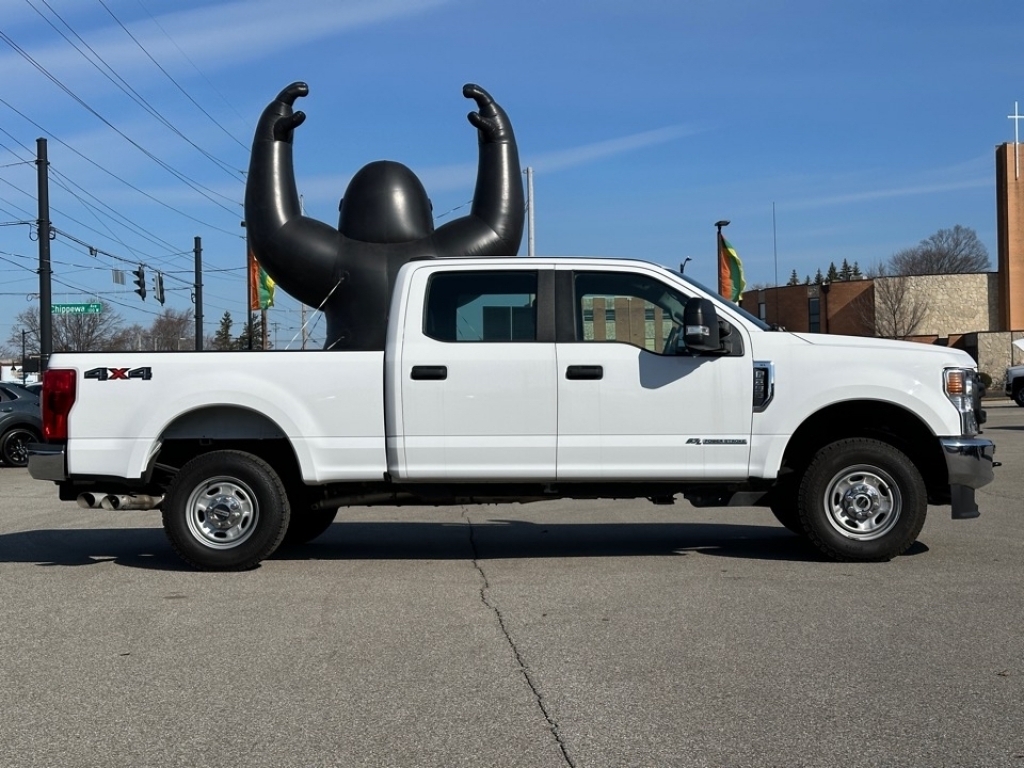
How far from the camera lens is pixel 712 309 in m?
7.97

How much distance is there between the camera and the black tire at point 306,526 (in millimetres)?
9781

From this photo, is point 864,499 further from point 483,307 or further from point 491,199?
point 491,199

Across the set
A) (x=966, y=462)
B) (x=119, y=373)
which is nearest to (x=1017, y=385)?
(x=966, y=462)

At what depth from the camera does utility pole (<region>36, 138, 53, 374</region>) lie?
29.7m

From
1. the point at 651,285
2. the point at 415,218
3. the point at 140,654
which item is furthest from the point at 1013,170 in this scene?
the point at 140,654

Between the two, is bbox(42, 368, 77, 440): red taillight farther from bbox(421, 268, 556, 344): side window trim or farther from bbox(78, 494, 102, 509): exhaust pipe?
bbox(421, 268, 556, 344): side window trim

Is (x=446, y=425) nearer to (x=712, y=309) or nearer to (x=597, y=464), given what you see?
(x=597, y=464)

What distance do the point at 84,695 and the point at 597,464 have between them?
3.97m

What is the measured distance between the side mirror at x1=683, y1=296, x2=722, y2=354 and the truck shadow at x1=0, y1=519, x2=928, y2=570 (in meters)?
1.89

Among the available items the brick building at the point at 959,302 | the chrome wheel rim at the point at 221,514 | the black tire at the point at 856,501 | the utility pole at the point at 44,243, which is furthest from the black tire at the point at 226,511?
the brick building at the point at 959,302

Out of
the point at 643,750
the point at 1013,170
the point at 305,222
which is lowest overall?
the point at 643,750

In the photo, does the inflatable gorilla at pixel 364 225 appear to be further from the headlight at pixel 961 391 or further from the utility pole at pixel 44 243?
the utility pole at pixel 44 243

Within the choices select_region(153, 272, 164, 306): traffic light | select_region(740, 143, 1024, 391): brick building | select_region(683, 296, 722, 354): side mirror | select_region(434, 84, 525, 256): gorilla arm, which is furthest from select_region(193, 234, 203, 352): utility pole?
select_region(683, 296, 722, 354): side mirror

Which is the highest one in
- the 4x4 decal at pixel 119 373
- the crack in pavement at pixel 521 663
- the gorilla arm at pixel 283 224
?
the gorilla arm at pixel 283 224
